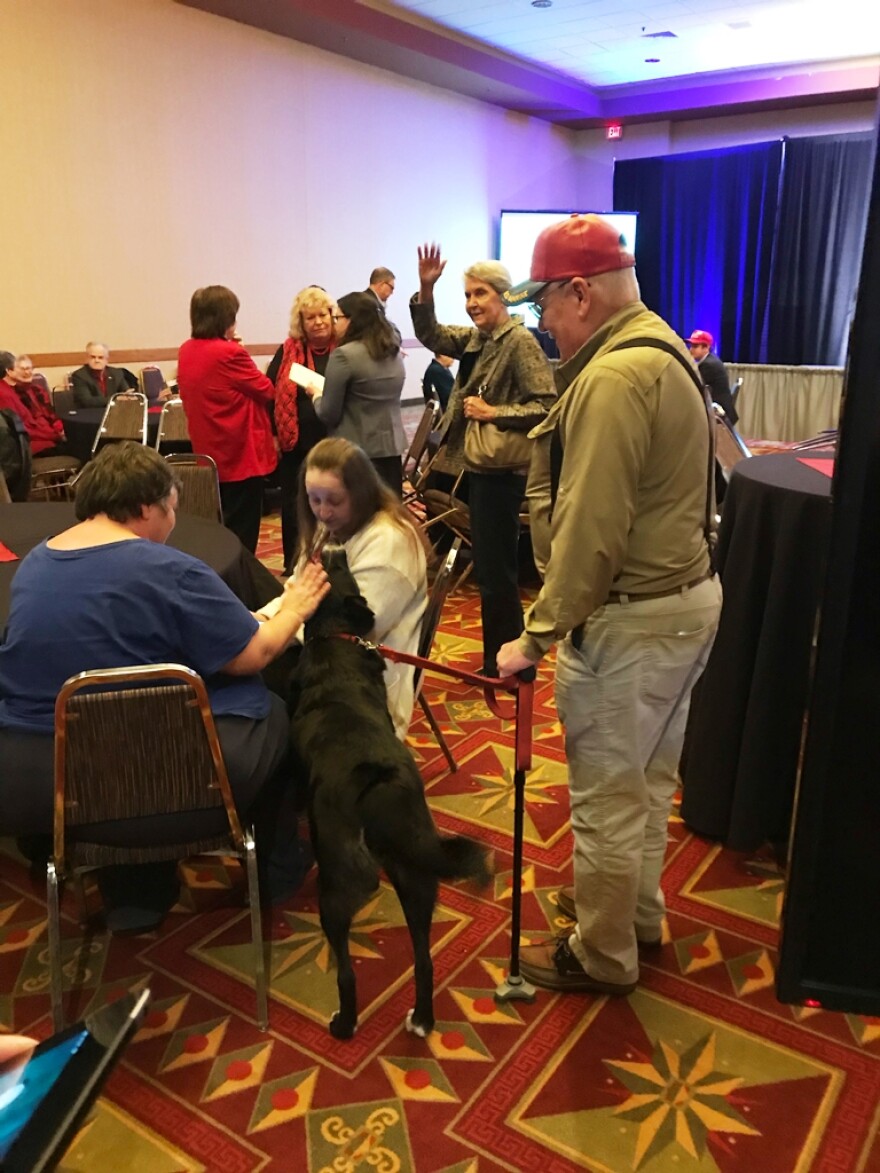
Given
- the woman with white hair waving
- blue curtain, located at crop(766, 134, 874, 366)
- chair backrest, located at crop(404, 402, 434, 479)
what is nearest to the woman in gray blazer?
the woman with white hair waving

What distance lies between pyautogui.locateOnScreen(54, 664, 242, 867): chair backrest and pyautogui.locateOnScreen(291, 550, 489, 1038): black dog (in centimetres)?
21

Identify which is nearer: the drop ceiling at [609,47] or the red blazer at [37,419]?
the red blazer at [37,419]

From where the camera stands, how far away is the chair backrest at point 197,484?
3.50 m

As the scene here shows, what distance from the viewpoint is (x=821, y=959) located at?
34.3 inches

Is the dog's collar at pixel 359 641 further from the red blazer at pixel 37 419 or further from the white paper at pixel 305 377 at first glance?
the red blazer at pixel 37 419

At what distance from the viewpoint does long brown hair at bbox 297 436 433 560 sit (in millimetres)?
2240

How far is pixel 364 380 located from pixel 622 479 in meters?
2.38

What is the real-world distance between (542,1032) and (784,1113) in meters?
0.48

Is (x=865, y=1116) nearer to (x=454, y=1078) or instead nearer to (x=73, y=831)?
(x=454, y=1078)

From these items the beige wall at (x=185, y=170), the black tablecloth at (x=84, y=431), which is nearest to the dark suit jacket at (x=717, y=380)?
the beige wall at (x=185, y=170)

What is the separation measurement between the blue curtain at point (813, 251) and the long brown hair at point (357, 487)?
8840 millimetres

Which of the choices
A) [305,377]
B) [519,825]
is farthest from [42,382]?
[519,825]

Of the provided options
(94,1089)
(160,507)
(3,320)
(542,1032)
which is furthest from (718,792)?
(3,320)

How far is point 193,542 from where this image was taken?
290 centimetres
